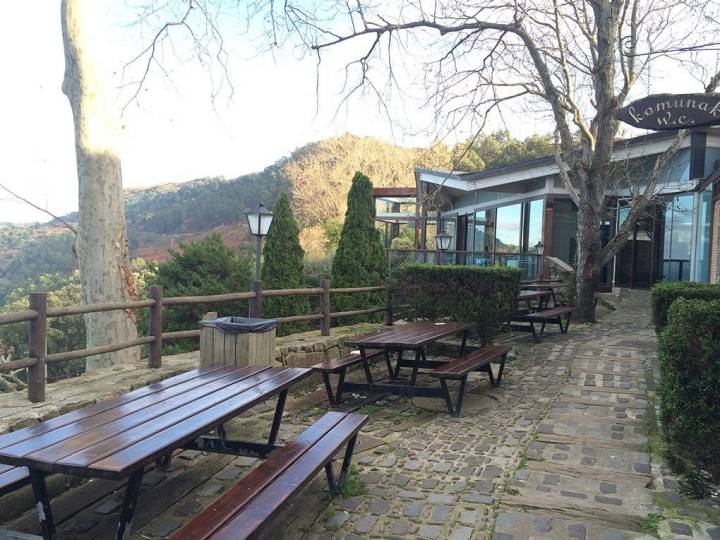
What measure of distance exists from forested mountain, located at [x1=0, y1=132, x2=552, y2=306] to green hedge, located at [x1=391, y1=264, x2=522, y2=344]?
1151 cm

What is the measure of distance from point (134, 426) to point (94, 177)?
18.8 ft

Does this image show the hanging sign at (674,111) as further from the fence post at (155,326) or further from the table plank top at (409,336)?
the fence post at (155,326)

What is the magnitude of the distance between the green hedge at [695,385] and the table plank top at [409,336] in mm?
2587

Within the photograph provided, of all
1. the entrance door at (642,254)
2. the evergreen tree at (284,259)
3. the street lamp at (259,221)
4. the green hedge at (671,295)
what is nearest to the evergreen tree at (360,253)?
the evergreen tree at (284,259)

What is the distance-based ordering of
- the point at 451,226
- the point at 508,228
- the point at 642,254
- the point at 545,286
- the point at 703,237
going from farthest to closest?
1. the point at 451,226
2. the point at 508,228
3. the point at 642,254
4. the point at 545,286
5. the point at 703,237

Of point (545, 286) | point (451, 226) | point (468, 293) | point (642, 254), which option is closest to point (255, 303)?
point (468, 293)

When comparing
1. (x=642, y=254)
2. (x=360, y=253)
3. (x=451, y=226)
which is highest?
(x=451, y=226)

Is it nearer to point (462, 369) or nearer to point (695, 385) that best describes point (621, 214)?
point (462, 369)

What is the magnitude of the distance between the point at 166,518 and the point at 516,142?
30.9 metres

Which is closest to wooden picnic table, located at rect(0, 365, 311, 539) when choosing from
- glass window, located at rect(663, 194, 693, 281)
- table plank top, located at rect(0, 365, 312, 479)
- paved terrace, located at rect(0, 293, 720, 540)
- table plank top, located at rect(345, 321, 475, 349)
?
table plank top, located at rect(0, 365, 312, 479)

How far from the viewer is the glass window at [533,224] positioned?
57.0ft

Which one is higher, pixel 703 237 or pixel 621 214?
pixel 621 214

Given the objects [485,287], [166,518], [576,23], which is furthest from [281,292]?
[576,23]

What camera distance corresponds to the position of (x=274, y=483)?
112 inches
